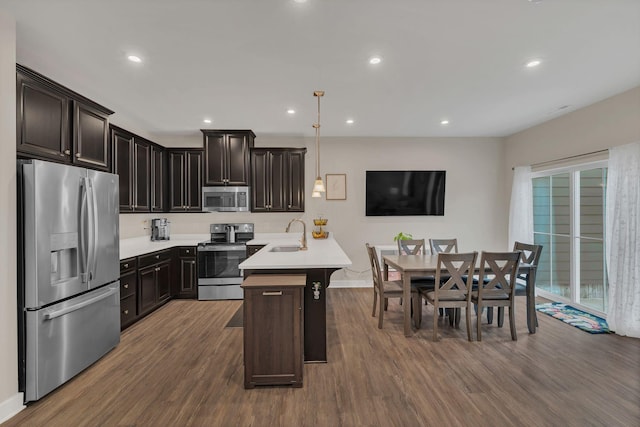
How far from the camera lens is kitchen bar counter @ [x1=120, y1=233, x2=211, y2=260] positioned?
3.80m

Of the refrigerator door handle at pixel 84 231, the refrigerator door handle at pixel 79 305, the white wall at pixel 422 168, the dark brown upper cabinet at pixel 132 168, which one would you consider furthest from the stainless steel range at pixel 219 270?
the refrigerator door handle at pixel 84 231

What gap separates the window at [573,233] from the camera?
13.0 feet

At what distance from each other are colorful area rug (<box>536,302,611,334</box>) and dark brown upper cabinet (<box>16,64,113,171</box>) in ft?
18.6

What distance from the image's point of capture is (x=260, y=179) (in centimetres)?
512

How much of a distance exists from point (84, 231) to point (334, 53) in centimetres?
260

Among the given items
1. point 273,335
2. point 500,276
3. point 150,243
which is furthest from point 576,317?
point 150,243

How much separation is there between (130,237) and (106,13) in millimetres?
3334

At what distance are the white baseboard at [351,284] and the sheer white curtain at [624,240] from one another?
3.23 meters

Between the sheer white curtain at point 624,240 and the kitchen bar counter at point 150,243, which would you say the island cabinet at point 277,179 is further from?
the sheer white curtain at point 624,240

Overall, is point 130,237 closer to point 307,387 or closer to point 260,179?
point 260,179

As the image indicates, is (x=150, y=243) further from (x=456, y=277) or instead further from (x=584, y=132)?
(x=584, y=132)

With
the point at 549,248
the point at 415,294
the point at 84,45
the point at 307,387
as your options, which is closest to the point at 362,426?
the point at 307,387

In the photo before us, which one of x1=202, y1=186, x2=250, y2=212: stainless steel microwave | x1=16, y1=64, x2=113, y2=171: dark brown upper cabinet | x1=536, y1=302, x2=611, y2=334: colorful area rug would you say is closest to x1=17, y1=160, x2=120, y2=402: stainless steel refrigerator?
x1=16, y1=64, x2=113, y2=171: dark brown upper cabinet

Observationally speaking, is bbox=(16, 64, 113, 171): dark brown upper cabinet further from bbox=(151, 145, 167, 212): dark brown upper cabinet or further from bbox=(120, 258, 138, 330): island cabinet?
bbox=(151, 145, 167, 212): dark brown upper cabinet
